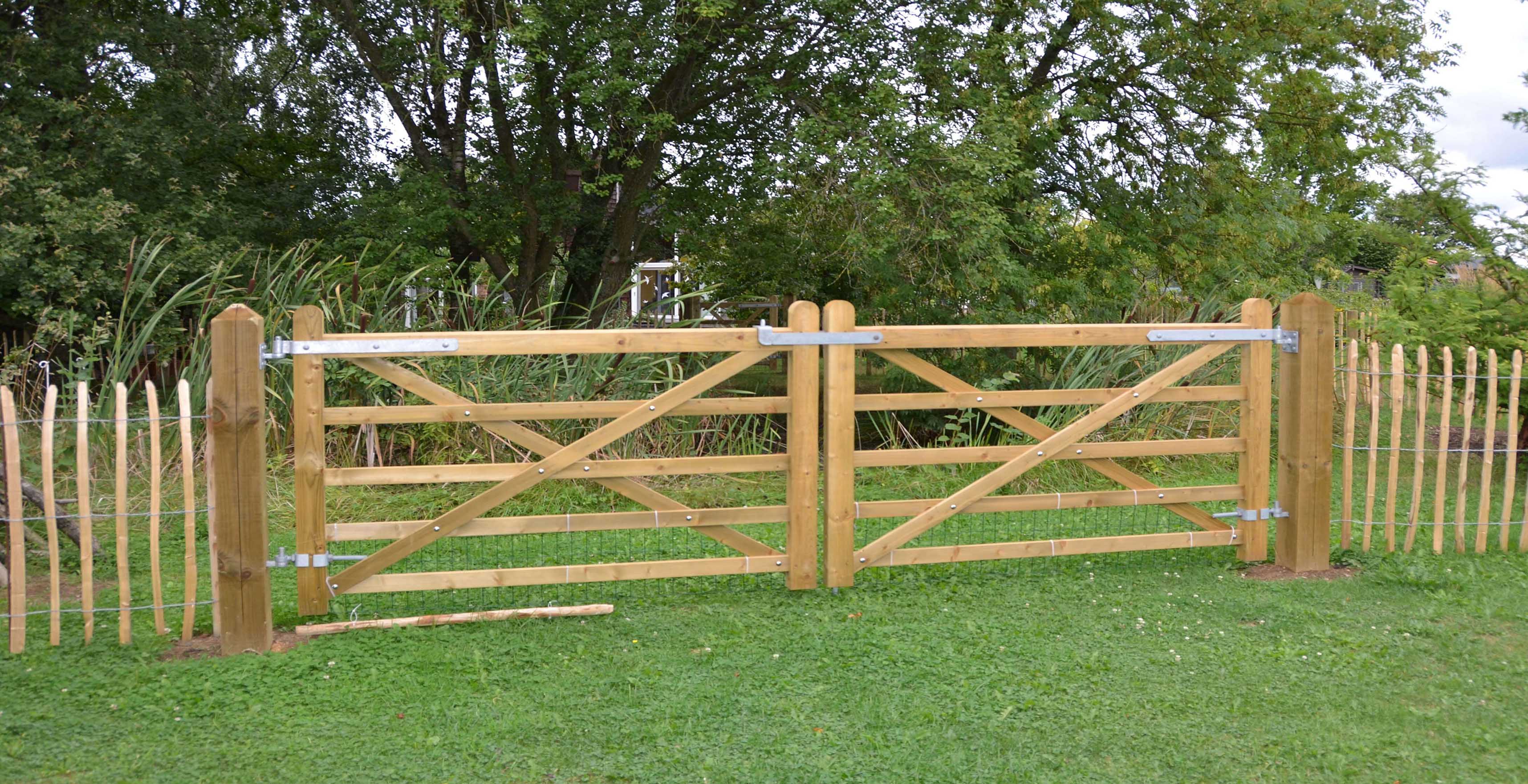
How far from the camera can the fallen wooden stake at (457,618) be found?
5.08 metres

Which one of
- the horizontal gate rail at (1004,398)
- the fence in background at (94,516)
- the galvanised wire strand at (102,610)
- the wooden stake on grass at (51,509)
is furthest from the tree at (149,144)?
the horizontal gate rail at (1004,398)

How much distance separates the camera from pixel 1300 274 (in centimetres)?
1417

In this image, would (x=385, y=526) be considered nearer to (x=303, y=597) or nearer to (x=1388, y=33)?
(x=303, y=597)

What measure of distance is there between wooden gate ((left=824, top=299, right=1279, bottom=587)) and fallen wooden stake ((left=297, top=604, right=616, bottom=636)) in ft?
3.84

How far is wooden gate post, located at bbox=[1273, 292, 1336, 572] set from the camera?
5.96 m

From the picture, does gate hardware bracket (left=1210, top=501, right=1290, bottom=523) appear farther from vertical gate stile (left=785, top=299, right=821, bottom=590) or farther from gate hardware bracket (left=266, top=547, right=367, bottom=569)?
gate hardware bracket (left=266, top=547, right=367, bottom=569)

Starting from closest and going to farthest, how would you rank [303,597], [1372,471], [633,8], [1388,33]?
[303,597]
[1372,471]
[633,8]
[1388,33]

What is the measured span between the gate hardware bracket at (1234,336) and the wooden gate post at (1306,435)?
0.03 m

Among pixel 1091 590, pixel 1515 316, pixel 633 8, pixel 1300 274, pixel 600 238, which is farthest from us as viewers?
pixel 600 238

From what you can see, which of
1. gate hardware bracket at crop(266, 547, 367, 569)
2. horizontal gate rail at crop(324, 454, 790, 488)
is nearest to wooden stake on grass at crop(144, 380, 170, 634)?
gate hardware bracket at crop(266, 547, 367, 569)

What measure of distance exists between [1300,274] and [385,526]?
12.2 metres

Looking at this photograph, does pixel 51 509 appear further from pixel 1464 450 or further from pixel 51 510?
pixel 1464 450

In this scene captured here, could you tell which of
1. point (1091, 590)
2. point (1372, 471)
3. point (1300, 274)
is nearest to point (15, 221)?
point (1091, 590)

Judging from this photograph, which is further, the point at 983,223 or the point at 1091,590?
the point at 983,223
